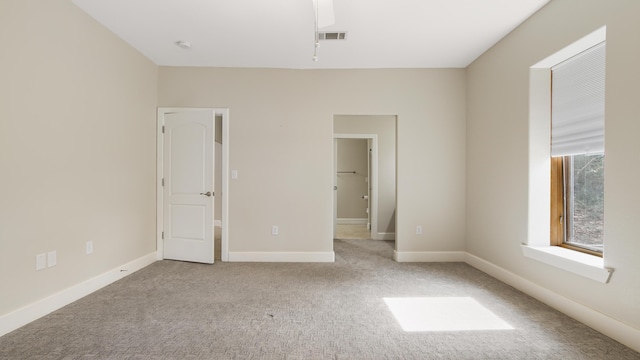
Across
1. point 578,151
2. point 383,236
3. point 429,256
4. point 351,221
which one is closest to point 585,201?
point 578,151

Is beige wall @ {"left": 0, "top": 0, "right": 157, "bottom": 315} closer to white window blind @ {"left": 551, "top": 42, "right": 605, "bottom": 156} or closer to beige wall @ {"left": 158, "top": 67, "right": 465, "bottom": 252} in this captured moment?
beige wall @ {"left": 158, "top": 67, "right": 465, "bottom": 252}

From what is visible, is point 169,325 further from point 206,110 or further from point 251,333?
point 206,110

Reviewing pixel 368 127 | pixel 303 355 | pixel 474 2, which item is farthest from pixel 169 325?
pixel 368 127

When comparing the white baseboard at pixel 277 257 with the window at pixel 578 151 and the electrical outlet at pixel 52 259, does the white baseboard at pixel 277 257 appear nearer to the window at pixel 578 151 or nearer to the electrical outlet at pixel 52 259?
→ the electrical outlet at pixel 52 259

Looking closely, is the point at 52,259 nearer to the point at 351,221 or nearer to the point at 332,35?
the point at 332,35

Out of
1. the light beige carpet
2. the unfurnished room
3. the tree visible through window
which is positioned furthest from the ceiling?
the light beige carpet

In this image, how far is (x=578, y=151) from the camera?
247cm

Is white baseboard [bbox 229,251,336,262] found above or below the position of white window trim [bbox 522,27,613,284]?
below

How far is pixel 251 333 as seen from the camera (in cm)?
206

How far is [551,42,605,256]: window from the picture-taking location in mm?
2328

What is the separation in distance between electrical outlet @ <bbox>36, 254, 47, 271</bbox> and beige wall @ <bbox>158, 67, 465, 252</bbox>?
196 cm

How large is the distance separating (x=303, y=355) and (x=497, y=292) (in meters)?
2.11

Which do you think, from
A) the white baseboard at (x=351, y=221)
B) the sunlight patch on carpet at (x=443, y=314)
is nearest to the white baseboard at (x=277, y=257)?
the sunlight patch on carpet at (x=443, y=314)

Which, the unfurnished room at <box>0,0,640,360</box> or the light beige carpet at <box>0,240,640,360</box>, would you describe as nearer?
the light beige carpet at <box>0,240,640,360</box>
